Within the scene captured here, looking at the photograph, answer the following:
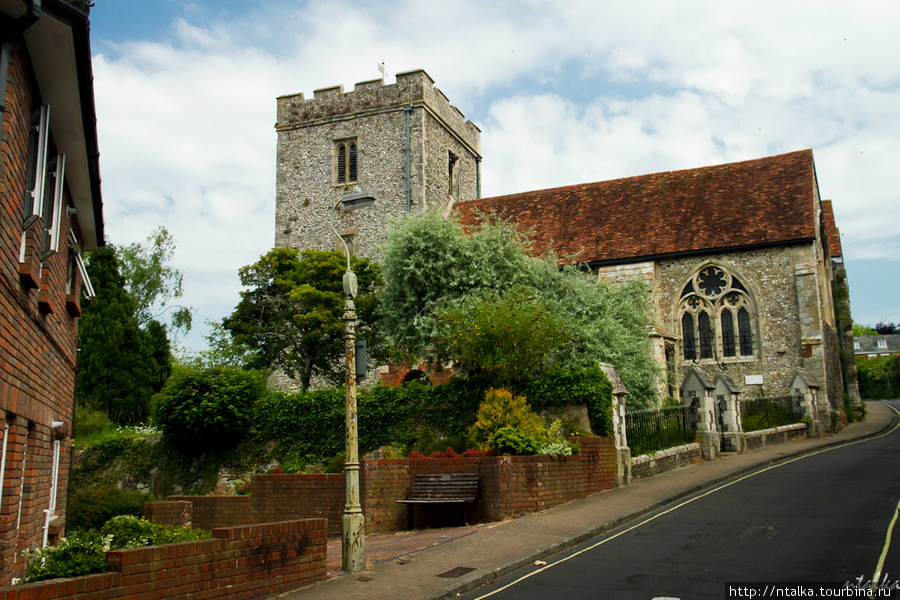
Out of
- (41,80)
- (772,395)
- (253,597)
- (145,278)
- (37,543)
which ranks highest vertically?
(145,278)

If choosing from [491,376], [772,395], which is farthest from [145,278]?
[772,395]

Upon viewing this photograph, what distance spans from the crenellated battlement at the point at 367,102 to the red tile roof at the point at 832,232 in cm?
1933

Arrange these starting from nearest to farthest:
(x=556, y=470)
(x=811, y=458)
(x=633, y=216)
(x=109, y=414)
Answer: (x=556, y=470) → (x=811, y=458) → (x=109, y=414) → (x=633, y=216)

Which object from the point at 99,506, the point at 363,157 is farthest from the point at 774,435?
the point at 363,157

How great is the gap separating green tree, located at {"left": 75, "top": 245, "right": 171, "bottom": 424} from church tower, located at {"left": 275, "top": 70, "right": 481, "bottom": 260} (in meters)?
7.47

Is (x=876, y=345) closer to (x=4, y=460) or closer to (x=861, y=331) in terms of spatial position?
(x=861, y=331)

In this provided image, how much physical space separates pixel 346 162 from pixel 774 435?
2125cm

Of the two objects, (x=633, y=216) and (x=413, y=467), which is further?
(x=633, y=216)

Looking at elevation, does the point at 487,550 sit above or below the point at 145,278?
A: below

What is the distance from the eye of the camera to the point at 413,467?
14.7 meters

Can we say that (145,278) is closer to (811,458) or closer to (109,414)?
(109,414)

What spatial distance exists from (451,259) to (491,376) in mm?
4826

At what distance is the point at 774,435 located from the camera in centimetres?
2388

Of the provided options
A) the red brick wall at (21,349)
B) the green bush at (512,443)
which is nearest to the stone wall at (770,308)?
the green bush at (512,443)
